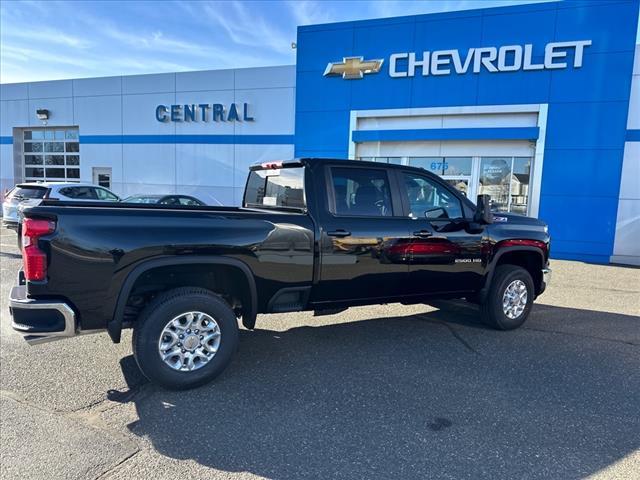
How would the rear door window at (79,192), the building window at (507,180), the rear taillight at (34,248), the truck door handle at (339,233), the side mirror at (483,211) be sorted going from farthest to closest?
1. the building window at (507,180)
2. the rear door window at (79,192)
3. the side mirror at (483,211)
4. the truck door handle at (339,233)
5. the rear taillight at (34,248)

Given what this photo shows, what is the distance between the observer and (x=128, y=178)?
18.7m

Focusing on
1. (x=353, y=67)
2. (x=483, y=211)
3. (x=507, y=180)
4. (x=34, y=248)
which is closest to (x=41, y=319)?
(x=34, y=248)

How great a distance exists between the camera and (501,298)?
17.4 ft

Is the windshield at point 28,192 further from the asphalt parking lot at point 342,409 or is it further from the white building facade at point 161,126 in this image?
the asphalt parking lot at point 342,409

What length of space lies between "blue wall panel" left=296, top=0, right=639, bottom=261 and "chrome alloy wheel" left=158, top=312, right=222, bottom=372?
12075 mm

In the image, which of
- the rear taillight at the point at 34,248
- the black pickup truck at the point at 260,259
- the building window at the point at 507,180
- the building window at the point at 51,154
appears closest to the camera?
the rear taillight at the point at 34,248

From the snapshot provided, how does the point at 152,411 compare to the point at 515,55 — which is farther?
the point at 515,55

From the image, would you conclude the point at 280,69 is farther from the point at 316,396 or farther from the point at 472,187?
the point at 316,396

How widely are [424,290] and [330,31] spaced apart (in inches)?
490

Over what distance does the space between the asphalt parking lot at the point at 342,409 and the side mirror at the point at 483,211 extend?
137cm

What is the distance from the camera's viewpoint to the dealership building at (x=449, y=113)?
12367 mm

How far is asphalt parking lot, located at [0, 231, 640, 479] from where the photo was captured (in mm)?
2756

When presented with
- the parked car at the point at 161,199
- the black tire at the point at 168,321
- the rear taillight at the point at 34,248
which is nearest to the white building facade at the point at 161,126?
the parked car at the point at 161,199

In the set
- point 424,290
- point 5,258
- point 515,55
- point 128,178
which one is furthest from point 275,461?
point 128,178
